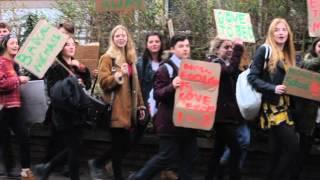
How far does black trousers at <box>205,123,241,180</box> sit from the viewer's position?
6688 mm

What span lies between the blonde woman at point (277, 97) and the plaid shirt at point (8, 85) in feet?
8.39

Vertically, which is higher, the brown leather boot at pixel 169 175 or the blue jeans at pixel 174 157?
the blue jeans at pixel 174 157

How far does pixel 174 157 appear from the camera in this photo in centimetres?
644

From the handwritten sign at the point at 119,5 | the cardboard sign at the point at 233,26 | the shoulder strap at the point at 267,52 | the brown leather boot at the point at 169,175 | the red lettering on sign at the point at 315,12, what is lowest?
the brown leather boot at the point at 169,175

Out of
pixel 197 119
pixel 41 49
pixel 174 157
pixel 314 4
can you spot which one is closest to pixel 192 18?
pixel 314 4

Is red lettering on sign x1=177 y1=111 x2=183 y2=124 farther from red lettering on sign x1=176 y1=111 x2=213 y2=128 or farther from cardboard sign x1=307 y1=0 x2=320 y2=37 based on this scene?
cardboard sign x1=307 y1=0 x2=320 y2=37

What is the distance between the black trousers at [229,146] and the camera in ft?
21.9

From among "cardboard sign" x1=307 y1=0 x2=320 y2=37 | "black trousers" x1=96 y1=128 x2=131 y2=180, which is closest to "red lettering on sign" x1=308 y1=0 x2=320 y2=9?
"cardboard sign" x1=307 y1=0 x2=320 y2=37

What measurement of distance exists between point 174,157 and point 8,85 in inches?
80.1

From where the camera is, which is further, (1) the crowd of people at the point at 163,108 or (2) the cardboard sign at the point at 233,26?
(2) the cardboard sign at the point at 233,26

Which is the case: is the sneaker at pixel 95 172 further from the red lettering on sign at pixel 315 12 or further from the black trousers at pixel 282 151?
the red lettering on sign at pixel 315 12

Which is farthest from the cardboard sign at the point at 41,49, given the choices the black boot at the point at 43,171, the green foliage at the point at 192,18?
the green foliage at the point at 192,18

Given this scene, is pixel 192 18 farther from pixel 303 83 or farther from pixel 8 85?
pixel 303 83

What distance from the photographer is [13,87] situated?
7.23m
